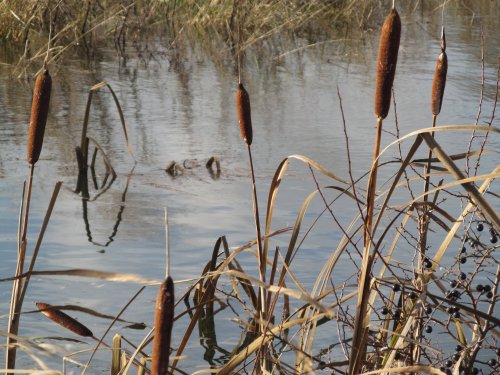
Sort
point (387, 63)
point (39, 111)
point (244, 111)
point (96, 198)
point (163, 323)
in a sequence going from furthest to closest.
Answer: point (96, 198), point (244, 111), point (39, 111), point (387, 63), point (163, 323)

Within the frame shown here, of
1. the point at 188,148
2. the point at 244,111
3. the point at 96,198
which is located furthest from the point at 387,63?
the point at 188,148

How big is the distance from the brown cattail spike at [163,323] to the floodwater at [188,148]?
1520mm

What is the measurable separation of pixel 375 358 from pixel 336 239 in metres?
1.56

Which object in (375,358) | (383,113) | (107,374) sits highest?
(383,113)

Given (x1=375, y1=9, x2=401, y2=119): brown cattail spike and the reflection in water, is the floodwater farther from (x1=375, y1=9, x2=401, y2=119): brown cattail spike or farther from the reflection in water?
(x1=375, y1=9, x2=401, y2=119): brown cattail spike

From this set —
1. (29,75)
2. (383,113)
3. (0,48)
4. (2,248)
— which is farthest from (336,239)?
(0,48)

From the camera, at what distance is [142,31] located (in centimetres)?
923

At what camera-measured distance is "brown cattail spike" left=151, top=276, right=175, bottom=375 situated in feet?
3.57

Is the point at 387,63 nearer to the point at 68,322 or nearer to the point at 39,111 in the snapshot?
the point at 39,111

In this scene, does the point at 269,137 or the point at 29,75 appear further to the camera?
the point at 29,75

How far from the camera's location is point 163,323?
112 centimetres

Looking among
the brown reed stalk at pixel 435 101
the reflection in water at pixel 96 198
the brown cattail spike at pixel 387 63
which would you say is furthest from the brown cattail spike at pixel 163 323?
the reflection in water at pixel 96 198

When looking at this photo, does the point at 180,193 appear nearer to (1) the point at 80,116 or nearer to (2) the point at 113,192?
(2) the point at 113,192

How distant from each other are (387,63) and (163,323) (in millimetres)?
564
